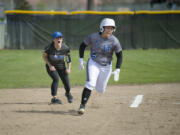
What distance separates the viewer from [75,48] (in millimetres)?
23172

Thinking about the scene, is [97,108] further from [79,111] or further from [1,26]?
[1,26]

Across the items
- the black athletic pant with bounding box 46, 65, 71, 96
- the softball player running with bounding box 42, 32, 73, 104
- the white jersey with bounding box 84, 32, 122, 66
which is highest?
the white jersey with bounding box 84, 32, 122, 66

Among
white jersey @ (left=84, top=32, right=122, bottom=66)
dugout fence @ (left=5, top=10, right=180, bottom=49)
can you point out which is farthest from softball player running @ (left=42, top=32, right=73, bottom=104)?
dugout fence @ (left=5, top=10, right=180, bottom=49)

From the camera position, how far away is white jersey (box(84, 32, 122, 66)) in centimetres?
736

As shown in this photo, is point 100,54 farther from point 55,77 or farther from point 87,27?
point 87,27

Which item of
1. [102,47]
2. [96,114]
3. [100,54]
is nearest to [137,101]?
[96,114]

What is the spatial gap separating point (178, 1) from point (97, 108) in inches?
1432

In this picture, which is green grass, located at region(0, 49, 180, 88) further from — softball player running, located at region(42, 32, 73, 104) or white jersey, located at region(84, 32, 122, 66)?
white jersey, located at region(84, 32, 122, 66)

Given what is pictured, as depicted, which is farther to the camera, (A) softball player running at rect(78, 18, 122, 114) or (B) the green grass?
(B) the green grass

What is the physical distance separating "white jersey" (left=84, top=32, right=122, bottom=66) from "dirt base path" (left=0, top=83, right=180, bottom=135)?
121 cm

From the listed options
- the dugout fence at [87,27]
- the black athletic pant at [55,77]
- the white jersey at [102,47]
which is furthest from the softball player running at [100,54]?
the dugout fence at [87,27]

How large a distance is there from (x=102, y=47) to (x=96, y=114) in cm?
147

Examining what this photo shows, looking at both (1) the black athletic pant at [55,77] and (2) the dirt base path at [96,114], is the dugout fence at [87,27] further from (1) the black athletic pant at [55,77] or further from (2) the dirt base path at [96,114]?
(1) the black athletic pant at [55,77]

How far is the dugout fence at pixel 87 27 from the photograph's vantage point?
22.8 m
